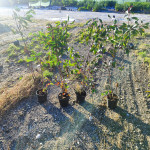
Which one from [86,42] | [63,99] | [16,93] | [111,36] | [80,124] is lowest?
[80,124]

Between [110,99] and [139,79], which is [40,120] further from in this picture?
[139,79]

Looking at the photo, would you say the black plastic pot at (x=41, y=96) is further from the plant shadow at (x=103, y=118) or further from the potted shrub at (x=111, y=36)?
the potted shrub at (x=111, y=36)

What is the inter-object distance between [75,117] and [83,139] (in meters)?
0.51

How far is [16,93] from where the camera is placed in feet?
11.3

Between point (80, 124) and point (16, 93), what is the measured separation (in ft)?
5.88

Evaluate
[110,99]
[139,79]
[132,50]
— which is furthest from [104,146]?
[132,50]

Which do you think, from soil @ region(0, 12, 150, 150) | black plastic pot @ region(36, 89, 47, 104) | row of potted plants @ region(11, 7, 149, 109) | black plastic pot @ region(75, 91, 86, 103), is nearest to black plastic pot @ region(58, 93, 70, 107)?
row of potted plants @ region(11, 7, 149, 109)

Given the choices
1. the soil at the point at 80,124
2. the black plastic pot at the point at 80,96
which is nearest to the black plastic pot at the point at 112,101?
the soil at the point at 80,124

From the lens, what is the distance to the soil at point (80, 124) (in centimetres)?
247

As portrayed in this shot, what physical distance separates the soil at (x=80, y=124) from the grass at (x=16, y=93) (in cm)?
12

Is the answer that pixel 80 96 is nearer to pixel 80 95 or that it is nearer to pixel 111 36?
pixel 80 95

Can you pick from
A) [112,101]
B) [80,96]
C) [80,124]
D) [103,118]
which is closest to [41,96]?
[80,96]

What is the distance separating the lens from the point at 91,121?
2842mm

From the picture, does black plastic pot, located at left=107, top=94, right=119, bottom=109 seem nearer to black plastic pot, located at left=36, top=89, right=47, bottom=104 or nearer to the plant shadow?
the plant shadow
